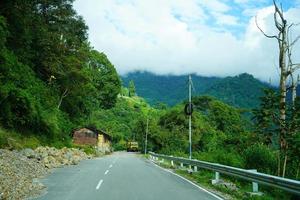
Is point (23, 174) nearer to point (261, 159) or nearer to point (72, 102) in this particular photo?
point (261, 159)

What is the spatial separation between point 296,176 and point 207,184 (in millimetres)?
4433

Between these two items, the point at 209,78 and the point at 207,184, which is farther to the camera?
the point at 209,78

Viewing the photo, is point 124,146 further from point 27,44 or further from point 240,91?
point 27,44

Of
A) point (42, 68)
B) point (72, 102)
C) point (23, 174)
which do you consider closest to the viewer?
point (23, 174)

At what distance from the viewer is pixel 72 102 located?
6397 centimetres

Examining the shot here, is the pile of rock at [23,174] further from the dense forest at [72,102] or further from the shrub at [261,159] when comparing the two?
the shrub at [261,159]

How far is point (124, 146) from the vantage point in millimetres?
155625

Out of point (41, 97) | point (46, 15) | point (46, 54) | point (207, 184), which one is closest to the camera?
point (207, 184)

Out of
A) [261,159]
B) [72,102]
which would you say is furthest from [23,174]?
[72,102]

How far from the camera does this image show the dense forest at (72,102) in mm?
19150

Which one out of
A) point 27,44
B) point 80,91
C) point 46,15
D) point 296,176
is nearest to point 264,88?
point 296,176

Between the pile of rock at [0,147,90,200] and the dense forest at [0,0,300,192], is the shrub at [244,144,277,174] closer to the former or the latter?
the dense forest at [0,0,300,192]


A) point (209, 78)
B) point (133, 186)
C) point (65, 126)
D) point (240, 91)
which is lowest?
point (133, 186)

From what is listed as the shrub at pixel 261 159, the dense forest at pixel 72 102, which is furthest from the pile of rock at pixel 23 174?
the shrub at pixel 261 159
